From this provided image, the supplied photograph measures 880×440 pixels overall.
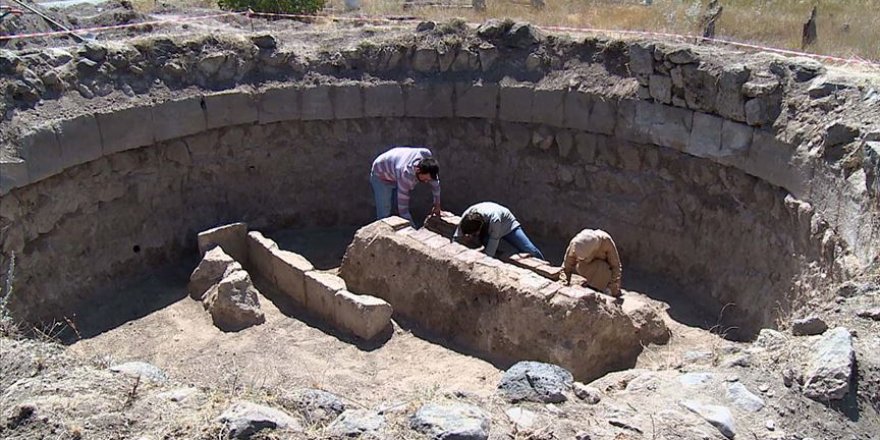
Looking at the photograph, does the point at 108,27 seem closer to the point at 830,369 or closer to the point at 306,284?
the point at 306,284

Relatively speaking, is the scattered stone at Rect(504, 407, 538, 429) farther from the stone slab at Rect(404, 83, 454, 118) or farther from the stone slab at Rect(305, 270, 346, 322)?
the stone slab at Rect(404, 83, 454, 118)

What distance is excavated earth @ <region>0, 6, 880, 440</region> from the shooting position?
4633 millimetres

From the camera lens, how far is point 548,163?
408 inches

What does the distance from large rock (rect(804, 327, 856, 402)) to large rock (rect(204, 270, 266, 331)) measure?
17.7 feet

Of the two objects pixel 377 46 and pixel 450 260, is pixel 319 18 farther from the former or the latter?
pixel 450 260

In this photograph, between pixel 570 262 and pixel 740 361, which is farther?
pixel 570 262

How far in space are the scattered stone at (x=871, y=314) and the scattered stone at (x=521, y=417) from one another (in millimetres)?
2496

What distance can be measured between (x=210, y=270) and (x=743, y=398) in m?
5.92

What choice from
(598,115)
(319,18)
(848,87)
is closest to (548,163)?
(598,115)

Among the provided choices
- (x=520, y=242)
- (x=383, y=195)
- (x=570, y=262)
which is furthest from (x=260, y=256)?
(x=570, y=262)

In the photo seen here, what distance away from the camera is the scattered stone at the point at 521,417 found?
4.37m

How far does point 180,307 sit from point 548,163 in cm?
478

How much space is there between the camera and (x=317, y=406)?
14.7 feet

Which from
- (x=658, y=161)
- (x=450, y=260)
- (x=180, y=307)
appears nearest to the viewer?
(x=450, y=260)
